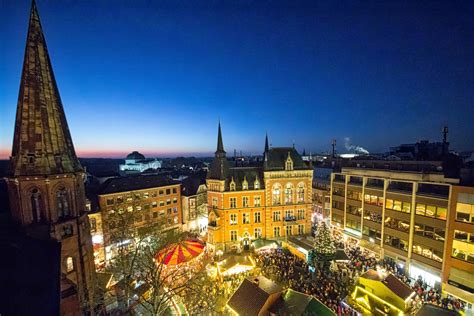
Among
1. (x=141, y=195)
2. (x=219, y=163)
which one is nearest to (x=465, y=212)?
(x=219, y=163)

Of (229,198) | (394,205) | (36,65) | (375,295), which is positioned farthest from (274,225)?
(36,65)

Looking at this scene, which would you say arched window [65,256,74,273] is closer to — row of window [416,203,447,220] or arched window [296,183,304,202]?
arched window [296,183,304,202]

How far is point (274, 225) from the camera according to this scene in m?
40.6

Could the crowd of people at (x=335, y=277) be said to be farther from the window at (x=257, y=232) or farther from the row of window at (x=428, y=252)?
the window at (x=257, y=232)

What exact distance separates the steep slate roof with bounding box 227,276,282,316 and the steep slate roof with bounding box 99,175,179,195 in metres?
32.7

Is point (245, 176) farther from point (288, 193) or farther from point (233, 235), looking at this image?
point (233, 235)

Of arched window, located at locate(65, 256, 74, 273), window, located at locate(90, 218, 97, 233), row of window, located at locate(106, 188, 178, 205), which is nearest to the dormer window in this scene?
row of window, located at locate(106, 188, 178, 205)

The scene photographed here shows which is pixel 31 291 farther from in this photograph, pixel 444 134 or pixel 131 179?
pixel 444 134

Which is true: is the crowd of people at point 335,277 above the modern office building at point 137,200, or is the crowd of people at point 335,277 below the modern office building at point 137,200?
below

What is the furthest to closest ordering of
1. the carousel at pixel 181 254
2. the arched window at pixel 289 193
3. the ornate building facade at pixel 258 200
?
the arched window at pixel 289 193 < the ornate building facade at pixel 258 200 < the carousel at pixel 181 254

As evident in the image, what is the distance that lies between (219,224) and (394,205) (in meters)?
27.8

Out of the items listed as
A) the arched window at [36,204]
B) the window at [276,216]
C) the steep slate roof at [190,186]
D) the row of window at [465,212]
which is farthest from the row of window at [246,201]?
the arched window at [36,204]

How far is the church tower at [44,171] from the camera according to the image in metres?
14.3

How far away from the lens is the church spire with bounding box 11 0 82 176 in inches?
562
